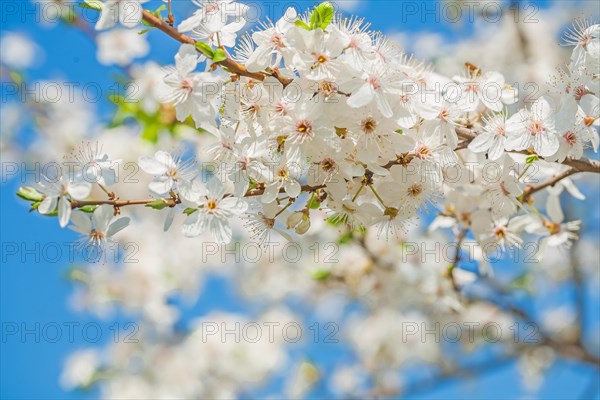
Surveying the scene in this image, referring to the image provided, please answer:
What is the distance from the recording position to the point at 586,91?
1.61 m

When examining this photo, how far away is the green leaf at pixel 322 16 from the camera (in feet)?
4.81

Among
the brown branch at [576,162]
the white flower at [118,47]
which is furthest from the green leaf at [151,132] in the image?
the brown branch at [576,162]

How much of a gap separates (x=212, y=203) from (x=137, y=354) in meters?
3.40

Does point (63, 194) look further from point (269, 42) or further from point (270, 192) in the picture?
point (269, 42)

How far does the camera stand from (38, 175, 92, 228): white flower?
152cm

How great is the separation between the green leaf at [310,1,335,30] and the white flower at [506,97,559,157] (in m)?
0.51

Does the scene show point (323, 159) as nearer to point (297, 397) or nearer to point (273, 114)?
point (273, 114)

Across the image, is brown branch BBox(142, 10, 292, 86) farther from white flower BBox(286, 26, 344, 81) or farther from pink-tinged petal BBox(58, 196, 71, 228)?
pink-tinged petal BBox(58, 196, 71, 228)

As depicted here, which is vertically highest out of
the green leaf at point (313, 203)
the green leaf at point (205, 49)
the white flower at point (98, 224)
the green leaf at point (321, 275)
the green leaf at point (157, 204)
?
the green leaf at point (205, 49)

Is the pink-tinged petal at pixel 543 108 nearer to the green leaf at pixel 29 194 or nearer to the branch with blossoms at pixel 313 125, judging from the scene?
the branch with blossoms at pixel 313 125

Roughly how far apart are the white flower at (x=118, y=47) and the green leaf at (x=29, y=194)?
7.55ft

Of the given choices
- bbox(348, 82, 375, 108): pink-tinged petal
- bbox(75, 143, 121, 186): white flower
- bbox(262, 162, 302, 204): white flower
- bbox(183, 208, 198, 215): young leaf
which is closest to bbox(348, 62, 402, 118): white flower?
bbox(348, 82, 375, 108): pink-tinged petal

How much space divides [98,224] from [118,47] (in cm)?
242

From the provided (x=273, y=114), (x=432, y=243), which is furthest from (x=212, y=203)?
(x=432, y=243)
